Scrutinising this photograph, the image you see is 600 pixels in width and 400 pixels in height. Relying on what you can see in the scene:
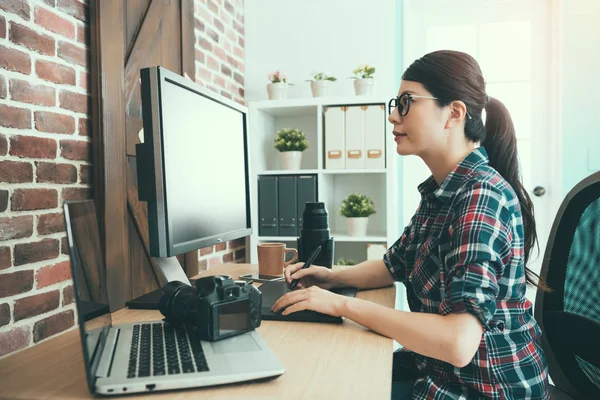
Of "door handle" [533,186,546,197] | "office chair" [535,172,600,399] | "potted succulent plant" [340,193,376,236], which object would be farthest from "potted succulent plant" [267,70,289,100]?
"office chair" [535,172,600,399]

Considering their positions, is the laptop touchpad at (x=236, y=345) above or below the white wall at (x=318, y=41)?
below

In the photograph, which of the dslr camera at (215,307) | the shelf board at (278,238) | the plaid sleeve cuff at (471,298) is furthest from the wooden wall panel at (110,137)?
the shelf board at (278,238)

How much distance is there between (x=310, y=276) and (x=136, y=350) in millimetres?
623

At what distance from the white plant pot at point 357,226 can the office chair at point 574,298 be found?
154cm

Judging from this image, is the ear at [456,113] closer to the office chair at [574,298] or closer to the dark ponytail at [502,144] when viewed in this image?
the dark ponytail at [502,144]

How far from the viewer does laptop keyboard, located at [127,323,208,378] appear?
2.46ft

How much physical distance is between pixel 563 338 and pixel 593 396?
0.43ft

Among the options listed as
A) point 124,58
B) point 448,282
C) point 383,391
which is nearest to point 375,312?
point 448,282

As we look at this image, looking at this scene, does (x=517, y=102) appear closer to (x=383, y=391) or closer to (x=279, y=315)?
(x=279, y=315)

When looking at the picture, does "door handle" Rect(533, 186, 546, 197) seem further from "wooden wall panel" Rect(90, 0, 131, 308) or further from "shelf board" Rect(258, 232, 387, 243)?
"wooden wall panel" Rect(90, 0, 131, 308)

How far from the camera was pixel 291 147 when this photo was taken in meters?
2.83

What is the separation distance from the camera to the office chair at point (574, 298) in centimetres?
112

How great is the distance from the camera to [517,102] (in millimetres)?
3125

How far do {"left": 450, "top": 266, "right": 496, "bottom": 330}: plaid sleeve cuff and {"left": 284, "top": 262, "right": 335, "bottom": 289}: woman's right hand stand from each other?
0.51 meters
